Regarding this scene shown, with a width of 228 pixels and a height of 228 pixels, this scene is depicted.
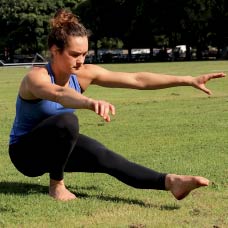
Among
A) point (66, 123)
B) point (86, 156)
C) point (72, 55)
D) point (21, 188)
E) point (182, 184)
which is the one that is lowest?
point (21, 188)

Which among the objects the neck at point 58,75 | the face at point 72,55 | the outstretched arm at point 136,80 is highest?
the face at point 72,55

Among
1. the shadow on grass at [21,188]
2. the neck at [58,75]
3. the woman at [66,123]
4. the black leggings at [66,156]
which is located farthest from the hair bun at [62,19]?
the shadow on grass at [21,188]

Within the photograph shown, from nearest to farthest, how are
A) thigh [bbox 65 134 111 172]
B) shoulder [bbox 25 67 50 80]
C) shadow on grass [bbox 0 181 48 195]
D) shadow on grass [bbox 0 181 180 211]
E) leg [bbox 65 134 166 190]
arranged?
shoulder [bbox 25 67 50 80]
shadow on grass [bbox 0 181 180 211]
leg [bbox 65 134 166 190]
thigh [bbox 65 134 111 172]
shadow on grass [bbox 0 181 48 195]

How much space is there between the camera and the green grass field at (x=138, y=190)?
4.49 metres

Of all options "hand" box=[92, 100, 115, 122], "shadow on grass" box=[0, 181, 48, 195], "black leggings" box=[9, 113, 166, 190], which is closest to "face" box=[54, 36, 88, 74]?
"black leggings" box=[9, 113, 166, 190]

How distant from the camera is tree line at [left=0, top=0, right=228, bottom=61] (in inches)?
2506

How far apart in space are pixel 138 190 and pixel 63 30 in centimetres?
174

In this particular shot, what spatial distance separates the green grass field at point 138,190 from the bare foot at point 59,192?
10cm

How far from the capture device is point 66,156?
4.92 meters

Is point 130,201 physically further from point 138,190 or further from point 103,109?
point 103,109

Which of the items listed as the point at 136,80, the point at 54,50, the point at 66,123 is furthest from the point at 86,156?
the point at 54,50

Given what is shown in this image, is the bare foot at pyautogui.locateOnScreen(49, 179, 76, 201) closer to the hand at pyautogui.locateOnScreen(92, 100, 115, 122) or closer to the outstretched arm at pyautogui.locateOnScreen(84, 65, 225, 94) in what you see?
the outstretched arm at pyautogui.locateOnScreen(84, 65, 225, 94)

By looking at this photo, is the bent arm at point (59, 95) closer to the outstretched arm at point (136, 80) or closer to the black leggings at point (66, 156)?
the black leggings at point (66, 156)

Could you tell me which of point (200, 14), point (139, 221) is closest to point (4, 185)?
point (139, 221)
